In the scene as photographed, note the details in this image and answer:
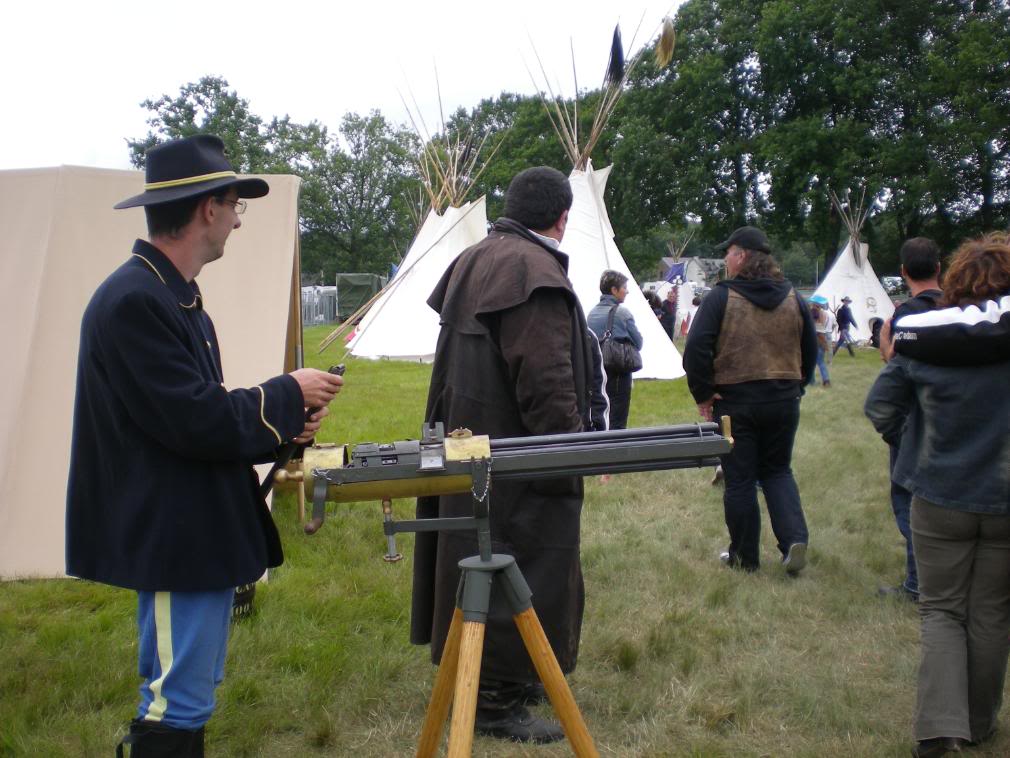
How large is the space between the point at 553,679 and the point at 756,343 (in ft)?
9.84

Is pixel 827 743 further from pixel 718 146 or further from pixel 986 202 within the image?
pixel 718 146

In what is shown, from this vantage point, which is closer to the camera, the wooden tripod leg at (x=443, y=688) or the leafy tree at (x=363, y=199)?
the wooden tripod leg at (x=443, y=688)

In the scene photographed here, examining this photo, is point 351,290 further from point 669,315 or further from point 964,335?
point 964,335

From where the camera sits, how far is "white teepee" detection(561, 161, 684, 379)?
1364 centimetres

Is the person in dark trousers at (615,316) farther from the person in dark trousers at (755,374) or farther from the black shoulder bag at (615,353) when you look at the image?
the person in dark trousers at (755,374)

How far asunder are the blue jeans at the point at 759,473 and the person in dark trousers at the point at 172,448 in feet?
9.95

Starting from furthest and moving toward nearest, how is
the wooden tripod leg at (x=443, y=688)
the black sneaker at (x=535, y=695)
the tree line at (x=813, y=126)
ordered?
the tree line at (x=813, y=126), the black sneaker at (x=535, y=695), the wooden tripod leg at (x=443, y=688)

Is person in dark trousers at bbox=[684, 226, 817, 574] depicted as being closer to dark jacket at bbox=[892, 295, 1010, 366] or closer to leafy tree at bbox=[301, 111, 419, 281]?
dark jacket at bbox=[892, 295, 1010, 366]

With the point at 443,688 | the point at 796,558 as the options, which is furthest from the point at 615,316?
the point at 443,688

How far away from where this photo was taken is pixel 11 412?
13.9 ft

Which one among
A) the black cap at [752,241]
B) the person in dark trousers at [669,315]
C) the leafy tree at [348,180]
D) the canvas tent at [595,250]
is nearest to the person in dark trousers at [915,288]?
the black cap at [752,241]

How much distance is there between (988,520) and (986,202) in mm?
29784

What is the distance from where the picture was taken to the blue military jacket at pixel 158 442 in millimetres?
1861

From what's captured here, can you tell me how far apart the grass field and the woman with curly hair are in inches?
8.8
